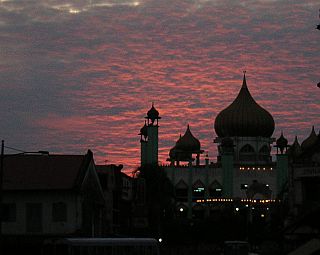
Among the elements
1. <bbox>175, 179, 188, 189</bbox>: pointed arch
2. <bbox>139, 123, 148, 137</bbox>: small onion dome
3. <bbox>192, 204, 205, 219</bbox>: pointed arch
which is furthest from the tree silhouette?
<bbox>139, 123, 148, 137</bbox>: small onion dome

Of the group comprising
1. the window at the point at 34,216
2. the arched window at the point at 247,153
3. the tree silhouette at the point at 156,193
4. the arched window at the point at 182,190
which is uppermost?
the arched window at the point at 247,153

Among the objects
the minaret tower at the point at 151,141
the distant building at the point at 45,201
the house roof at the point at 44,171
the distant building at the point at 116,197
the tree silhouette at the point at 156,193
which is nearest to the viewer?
the distant building at the point at 45,201

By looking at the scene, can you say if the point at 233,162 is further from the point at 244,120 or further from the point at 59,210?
the point at 59,210

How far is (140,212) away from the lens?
66.1 m

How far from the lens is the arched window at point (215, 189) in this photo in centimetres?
14812

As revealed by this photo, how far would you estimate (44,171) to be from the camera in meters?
61.0

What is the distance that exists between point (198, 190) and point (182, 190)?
247cm

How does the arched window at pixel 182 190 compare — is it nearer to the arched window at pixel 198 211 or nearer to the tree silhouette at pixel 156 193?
the arched window at pixel 198 211

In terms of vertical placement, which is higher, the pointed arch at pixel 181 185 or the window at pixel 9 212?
the pointed arch at pixel 181 185

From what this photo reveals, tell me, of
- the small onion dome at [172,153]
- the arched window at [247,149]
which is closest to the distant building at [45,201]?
the arched window at [247,149]

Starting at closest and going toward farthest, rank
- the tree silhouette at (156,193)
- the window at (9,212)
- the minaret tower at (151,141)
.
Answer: the window at (9,212) < the tree silhouette at (156,193) < the minaret tower at (151,141)

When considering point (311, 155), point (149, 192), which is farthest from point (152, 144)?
point (311, 155)

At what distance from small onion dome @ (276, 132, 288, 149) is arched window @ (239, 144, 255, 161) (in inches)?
167

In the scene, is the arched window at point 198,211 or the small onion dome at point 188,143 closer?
the arched window at point 198,211
